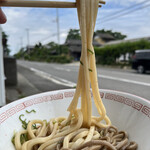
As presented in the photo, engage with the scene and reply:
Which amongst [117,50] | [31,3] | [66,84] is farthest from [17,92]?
[117,50]

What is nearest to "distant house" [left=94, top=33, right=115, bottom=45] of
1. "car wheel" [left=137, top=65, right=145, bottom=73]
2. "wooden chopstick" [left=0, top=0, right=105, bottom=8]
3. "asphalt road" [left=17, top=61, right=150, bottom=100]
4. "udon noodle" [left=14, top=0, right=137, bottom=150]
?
"car wheel" [left=137, top=65, right=145, bottom=73]

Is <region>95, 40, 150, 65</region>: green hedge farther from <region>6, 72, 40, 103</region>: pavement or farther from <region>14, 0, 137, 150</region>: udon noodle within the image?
<region>14, 0, 137, 150</region>: udon noodle

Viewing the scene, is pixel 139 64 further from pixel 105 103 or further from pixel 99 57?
pixel 105 103

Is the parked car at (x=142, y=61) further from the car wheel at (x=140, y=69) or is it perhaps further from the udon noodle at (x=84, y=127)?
the udon noodle at (x=84, y=127)

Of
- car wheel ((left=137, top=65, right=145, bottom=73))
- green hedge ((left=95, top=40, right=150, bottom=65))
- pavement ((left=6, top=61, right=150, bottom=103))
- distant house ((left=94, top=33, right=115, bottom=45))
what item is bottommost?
pavement ((left=6, top=61, right=150, bottom=103))

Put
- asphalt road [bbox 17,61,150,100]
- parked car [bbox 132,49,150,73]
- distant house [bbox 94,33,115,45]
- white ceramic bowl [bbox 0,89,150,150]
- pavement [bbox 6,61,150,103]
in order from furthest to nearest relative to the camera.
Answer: distant house [bbox 94,33,115,45]
parked car [bbox 132,49,150,73]
pavement [bbox 6,61,150,103]
asphalt road [bbox 17,61,150,100]
white ceramic bowl [bbox 0,89,150,150]

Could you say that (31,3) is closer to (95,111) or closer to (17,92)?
(95,111)
